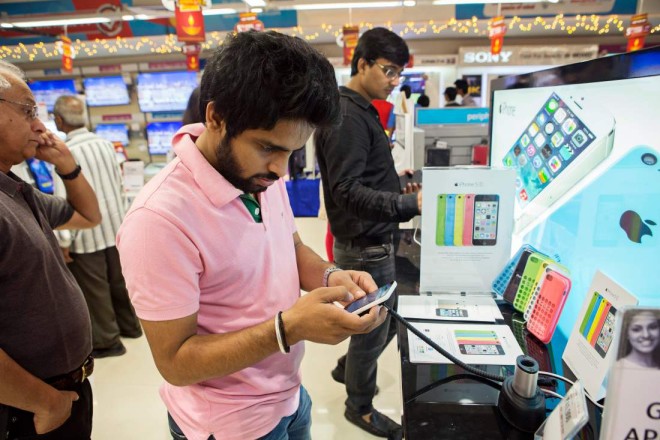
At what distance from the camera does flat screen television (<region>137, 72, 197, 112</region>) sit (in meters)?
9.23

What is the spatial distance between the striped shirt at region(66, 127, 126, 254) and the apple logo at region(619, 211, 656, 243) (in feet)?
9.94

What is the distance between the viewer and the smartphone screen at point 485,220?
1434 millimetres

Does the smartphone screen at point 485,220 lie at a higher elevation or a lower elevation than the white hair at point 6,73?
lower

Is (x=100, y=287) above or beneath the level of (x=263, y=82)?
beneath

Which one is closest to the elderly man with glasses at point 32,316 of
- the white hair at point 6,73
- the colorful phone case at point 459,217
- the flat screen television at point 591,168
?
the white hair at point 6,73

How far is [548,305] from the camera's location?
1.22 m

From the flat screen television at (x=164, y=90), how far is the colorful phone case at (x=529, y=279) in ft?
30.0

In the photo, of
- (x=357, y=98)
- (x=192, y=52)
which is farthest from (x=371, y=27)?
(x=357, y=98)

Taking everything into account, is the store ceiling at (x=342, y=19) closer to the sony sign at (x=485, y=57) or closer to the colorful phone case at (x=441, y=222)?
the sony sign at (x=485, y=57)

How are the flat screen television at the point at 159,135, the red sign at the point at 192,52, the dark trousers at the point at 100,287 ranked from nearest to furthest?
the dark trousers at the point at 100,287 → the red sign at the point at 192,52 → the flat screen television at the point at 159,135

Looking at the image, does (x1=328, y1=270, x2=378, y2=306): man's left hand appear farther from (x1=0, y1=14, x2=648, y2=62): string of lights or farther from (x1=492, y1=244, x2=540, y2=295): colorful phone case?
(x1=0, y1=14, x2=648, y2=62): string of lights

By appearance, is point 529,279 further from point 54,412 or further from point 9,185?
point 9,185

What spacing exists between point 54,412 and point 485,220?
4.76 feet

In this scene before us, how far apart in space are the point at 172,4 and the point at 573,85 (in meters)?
5.33
